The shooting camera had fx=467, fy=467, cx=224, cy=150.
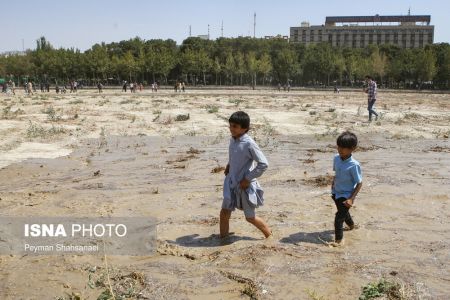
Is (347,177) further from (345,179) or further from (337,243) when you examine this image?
(337,243)

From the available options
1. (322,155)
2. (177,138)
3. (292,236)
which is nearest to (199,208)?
(292,236)

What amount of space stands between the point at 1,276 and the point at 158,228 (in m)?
2.05

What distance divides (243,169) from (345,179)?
1191mm

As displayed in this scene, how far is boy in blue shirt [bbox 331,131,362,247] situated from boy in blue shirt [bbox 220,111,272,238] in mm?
897

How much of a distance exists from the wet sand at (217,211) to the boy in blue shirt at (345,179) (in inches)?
14.2

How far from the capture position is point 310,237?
19.1 ft

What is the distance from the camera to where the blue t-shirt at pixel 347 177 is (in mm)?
5332

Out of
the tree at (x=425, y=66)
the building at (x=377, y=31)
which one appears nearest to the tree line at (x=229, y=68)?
the tree at (x=425, y=66)

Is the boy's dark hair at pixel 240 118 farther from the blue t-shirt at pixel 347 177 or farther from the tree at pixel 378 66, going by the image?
the tree at pixel 378 66

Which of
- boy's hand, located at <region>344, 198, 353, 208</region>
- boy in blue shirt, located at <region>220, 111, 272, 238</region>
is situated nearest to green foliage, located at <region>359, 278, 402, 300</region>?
boy's hand, located at <region>344, 198, 353, 208</region>

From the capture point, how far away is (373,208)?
23.3 feet

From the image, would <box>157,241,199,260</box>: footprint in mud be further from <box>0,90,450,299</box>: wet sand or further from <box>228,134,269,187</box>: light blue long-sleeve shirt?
<box>228,134,269,187</box>: light blue long-sleeve shirt

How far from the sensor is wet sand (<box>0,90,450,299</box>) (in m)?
4.55

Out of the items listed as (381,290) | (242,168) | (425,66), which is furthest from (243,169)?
(425,66)
